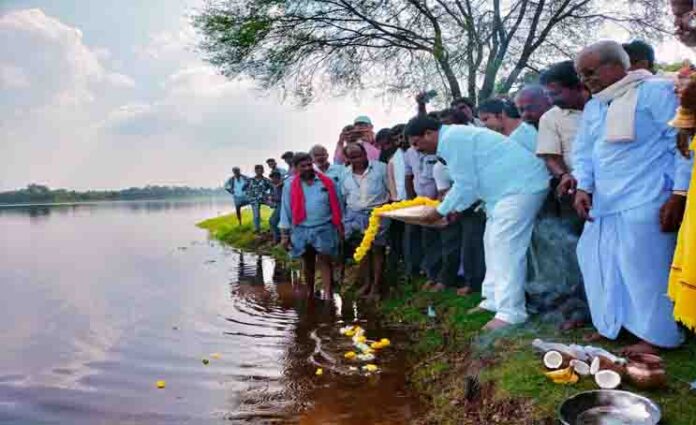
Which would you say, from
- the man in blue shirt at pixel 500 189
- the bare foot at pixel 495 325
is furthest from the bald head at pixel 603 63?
the bare foot at pixel 495 325

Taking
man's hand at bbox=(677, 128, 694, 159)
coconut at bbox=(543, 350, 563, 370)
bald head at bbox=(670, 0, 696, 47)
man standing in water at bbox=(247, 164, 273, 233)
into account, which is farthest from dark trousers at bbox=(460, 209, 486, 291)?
man standing in water at bbox=(247, 164, 273, 233)

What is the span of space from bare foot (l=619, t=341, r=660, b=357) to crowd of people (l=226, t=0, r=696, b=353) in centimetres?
1

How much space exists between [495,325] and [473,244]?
1.60 metres

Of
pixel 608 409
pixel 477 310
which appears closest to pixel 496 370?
pixel 608 409

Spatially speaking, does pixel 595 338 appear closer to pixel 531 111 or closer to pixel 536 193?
pixel 536 193

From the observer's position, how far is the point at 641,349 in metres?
4.24

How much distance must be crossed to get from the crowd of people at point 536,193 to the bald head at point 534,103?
0.01m

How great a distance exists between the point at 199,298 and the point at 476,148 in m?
6.10

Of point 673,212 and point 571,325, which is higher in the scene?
point 673,212

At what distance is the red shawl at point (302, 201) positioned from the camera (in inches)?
337

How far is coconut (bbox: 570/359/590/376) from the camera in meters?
3.99

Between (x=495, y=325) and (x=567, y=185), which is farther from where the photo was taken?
(x=495, y=325)

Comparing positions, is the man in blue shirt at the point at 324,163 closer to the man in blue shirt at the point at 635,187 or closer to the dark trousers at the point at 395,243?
the dark trousers at the point at 395,243

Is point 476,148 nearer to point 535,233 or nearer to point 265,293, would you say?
point 535,233
